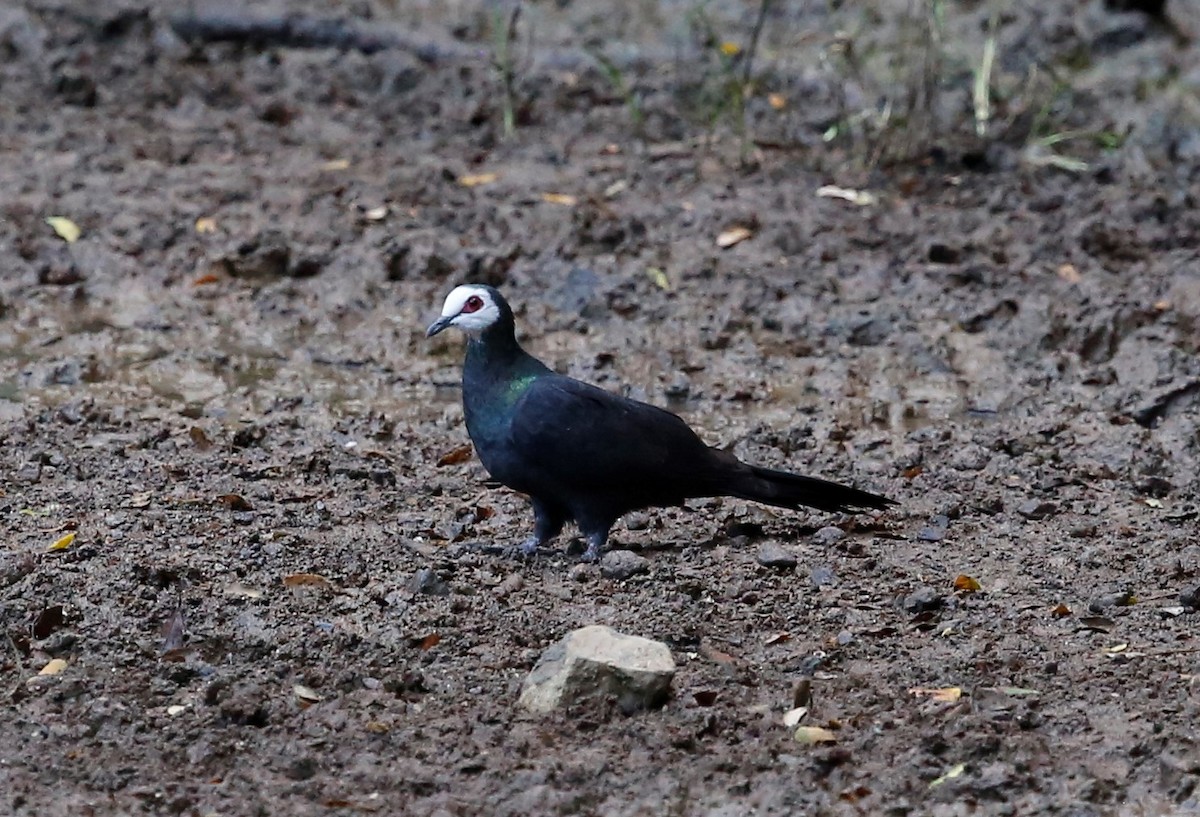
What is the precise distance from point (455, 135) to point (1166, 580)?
16.7ft

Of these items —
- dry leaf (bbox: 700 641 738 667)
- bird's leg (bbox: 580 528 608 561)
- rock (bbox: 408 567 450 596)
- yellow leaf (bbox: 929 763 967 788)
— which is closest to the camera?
yellow leaf (bbox: 929 763 967 788)

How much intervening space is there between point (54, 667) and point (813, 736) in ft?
5.56

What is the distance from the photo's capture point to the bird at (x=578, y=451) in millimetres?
4938

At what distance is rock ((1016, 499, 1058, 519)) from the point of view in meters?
5.44

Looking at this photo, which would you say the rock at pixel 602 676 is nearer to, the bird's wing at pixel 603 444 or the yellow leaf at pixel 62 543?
the bird's wing at pixel 603 444

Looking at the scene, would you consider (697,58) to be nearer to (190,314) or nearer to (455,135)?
(455,135)

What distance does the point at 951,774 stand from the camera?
3.66 m

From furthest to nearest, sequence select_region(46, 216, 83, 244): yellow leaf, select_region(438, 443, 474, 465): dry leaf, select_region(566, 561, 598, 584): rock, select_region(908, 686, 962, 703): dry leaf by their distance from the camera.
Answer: select_region(46, 216, 83, 244): yellow leaf < select_region(438, 443, 474, 465): dry leaf < select_region(566, 561, 598, 584): rock < select_region(908, 686, 962, 703): dry leaf

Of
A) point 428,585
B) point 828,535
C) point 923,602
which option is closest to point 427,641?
point 428,585

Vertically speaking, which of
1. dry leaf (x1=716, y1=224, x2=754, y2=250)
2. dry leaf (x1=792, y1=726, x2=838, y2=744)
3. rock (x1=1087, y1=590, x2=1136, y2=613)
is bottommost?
dry leaf (x1=716, y1=224, x2=754, y2=250)

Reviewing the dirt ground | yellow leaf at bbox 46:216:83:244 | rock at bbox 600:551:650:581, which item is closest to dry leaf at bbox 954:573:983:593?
the dirt ground

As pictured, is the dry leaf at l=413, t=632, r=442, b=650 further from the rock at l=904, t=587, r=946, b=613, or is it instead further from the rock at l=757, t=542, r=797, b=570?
the rock at l=904, t=587, r=946, b=613

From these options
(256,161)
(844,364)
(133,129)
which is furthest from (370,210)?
(844,364)

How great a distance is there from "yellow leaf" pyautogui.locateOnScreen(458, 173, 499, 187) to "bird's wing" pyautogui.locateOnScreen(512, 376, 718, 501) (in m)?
3.34
